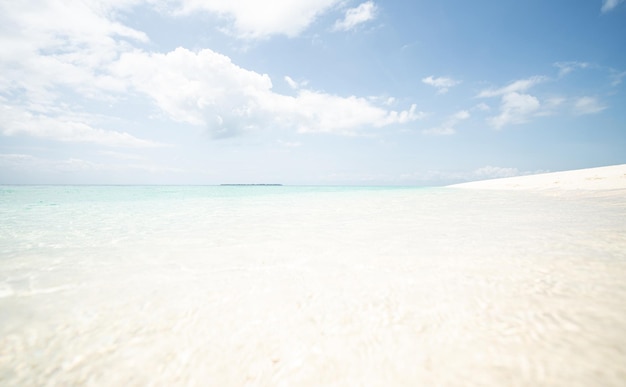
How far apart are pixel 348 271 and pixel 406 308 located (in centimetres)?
110

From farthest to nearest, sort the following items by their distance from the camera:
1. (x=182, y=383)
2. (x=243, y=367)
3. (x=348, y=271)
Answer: (x=348, y=271) < (x=243, y=367) < (x=182, y=383)

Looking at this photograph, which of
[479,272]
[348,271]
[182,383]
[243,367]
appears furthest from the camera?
[348,271]

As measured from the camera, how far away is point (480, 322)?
84.7 inches

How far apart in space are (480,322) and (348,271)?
5.28 ft

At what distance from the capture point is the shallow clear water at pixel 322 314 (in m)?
1.72

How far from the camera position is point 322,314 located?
2.42m

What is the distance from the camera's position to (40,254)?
4430 mm

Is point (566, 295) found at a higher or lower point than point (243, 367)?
higher

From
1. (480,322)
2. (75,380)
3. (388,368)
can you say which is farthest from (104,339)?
(480,322)

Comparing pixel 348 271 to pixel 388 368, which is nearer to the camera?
pixel 388 368

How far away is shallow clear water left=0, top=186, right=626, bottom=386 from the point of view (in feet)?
5.64

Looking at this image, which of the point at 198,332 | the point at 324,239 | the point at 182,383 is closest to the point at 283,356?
the point at 182,383

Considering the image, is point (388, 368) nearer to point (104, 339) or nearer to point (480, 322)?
point (480, 322)

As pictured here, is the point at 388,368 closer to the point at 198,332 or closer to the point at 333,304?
the point at 333,304
